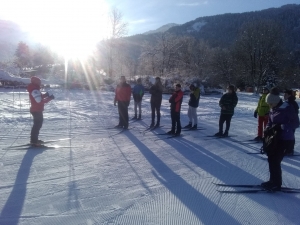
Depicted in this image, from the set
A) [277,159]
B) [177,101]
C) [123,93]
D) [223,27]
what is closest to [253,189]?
[277,159]

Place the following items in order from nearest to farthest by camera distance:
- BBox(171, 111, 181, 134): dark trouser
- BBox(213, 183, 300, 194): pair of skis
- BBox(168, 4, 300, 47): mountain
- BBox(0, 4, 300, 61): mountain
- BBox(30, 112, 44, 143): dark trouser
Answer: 1. BBox(213, 183, 300, 194): pair of skis
2. BBox(30, 112, 44, 143): dark trouser
3. BBox(171, 111, 181, 134): dark trouser
4. BBox(0, 4, 300, 61): mountain
5. BBox(168, 4, 300, 47): mountain

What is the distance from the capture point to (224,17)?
5074 inches

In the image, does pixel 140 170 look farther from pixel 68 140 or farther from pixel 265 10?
pixel 265 10

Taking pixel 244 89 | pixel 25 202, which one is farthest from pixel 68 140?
pixel 244 89

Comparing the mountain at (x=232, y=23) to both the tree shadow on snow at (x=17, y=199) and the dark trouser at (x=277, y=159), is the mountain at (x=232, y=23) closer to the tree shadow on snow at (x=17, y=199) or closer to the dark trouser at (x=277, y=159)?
the dark trouser at (x=277, y=159)

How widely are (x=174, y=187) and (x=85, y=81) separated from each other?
2708 centimetres

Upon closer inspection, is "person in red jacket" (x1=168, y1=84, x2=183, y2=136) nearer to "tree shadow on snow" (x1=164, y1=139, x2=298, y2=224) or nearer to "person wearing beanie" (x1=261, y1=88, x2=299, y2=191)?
"tree shadow on snow" (x1=164, y1=139, x2=298, y2=224)

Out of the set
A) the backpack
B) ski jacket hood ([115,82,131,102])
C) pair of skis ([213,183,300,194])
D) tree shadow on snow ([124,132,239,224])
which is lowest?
tree shadow on snow ([124,132,239,224])

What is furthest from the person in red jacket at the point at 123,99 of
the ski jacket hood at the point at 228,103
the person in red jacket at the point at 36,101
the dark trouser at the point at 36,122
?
the dark trouser at the point at 36,122

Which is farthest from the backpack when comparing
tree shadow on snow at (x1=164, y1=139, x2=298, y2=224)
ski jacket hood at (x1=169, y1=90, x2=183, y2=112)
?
ski jacket hood at (x1=169, y1=90, x2=183, y2=112)

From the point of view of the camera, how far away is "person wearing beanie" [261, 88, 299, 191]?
4.71 meters

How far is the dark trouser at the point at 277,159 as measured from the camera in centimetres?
483

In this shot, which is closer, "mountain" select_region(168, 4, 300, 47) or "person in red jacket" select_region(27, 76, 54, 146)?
→ "person in red jacket" select_region(27, 76, 54, 146)

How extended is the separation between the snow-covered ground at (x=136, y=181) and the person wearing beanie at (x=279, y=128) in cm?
26
